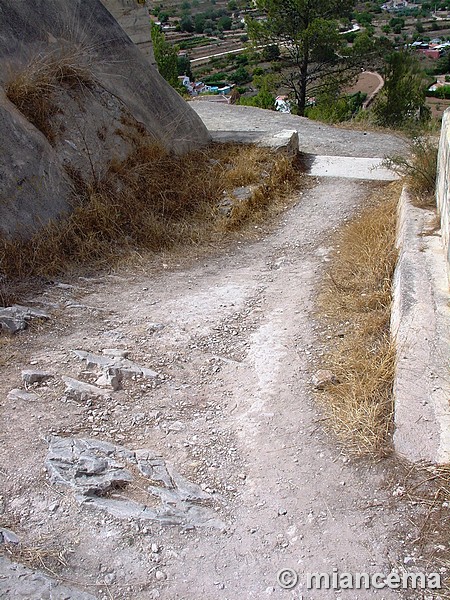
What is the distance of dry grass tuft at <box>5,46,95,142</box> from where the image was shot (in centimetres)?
502

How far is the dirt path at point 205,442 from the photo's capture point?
215 centimetres

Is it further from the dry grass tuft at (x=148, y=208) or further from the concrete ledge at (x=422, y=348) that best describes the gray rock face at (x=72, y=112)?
the concrete ledge at (x=422, y=348)

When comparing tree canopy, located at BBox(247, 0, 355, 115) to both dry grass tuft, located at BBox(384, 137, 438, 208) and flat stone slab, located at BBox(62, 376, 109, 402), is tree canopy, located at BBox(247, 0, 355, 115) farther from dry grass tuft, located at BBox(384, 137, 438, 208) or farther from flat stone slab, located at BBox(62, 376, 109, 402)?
flat stone slab, located at BBox(62, 376, 109, 402)

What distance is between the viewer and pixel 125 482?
8.16 ft

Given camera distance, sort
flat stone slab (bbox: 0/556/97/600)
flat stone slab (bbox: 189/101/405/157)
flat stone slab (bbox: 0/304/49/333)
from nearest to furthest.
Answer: flat stone slab (bbox: 0/556/97/600), flat stone slab (bbox: 0/304/49/333), flat stone slab (bbox: 189/101/405/157)

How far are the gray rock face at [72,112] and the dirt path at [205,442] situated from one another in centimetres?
85

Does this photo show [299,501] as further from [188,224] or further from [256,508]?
[188,224]

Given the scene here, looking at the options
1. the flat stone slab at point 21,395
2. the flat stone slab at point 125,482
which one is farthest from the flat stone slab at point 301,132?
the flat stone slab at point 125,482

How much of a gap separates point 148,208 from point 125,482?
123 inches

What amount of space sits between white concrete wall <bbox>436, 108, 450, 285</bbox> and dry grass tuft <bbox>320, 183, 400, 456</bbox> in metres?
0.39

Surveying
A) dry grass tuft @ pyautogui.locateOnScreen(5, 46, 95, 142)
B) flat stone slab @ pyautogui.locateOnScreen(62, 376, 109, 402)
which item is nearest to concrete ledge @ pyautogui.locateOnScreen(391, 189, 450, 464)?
flat stone slab @ pyautogui.locateOnScreen(62, 376, 109, 402)

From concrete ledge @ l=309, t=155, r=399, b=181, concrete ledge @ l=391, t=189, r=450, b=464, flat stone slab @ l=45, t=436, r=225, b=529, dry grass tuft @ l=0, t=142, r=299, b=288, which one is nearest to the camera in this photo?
flat stone slab @ l=45, t=436, r=225, b=529

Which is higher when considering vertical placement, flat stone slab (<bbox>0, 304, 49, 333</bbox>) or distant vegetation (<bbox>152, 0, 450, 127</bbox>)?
flat stone slab (<bbox>0, 304, 49, 333</bbox>)

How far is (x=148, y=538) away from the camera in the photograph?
225 cm
